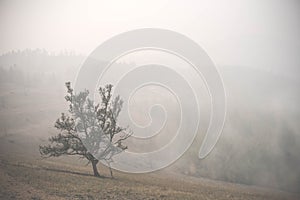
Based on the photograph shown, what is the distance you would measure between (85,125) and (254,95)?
546 ft

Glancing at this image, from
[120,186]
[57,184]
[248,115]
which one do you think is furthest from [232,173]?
[57,184]

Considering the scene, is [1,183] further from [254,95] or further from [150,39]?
[254,95]

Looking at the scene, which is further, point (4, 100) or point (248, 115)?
point (248, 115)

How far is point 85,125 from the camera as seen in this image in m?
33.3

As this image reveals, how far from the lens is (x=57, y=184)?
1104 inches

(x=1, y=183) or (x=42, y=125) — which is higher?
(x=42, y=125)

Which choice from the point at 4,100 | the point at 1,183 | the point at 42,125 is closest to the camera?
the point at 1,183

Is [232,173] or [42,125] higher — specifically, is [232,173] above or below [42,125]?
below

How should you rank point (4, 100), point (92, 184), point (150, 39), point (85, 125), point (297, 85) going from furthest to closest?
point (297, 85) → point (4, 100) → point (150, 39) → point (85, 125) → point (92, 184)

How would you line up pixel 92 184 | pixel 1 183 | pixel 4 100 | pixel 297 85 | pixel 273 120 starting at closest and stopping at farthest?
pixel 1 183
pixel 92 184
pixel 4 100
pixel 273 120
pixel 297 85

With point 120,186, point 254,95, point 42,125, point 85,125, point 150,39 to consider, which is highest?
point 254,95

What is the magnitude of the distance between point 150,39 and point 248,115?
344ft

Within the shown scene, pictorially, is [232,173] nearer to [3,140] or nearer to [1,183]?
[3,140]

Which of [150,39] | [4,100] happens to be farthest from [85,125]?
[4,100]
